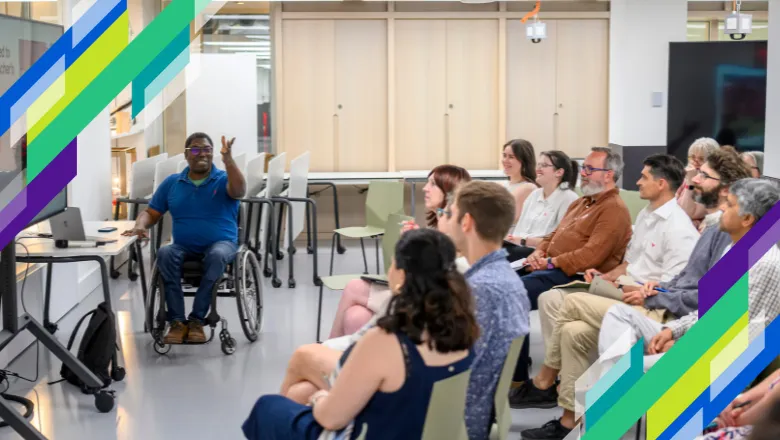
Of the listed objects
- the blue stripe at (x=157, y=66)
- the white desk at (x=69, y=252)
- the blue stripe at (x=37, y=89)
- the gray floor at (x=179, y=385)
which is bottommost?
the gray floor at (x=179, y=385)

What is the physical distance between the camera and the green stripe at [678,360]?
3631 millimetres

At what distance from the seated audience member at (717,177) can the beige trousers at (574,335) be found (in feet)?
1.89

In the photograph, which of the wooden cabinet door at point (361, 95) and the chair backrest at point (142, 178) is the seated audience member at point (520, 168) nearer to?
the chair backrest at point (142, 178)

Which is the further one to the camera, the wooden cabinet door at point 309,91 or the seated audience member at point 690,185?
the wooden cabinet door at point 309,91

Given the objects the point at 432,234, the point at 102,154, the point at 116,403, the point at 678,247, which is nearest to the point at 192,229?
the point at 116,403

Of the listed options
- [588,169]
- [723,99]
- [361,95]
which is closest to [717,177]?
[588,169]

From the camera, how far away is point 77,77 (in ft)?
21.9

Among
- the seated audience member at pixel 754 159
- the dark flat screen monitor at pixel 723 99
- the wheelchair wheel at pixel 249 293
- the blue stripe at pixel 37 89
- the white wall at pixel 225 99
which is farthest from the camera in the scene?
the white wall at pixel 225 99

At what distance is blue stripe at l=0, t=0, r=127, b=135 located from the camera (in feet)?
15.0

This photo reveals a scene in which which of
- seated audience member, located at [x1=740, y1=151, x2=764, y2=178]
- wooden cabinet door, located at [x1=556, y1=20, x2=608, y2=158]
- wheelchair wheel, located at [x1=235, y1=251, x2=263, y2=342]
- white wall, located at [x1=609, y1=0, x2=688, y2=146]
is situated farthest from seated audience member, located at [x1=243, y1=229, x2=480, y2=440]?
wooden cabinet door, located at [x1=556, y1=20, x2=608, y2=158]

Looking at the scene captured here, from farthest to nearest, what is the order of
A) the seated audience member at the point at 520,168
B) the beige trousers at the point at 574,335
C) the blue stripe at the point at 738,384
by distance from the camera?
the seated audience member at the point at 520,168, the beige trousers at the point at 574,335, the blue stripe at the point at 738,384

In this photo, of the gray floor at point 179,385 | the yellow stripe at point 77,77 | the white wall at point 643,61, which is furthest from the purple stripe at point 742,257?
the white wall at point 643,61

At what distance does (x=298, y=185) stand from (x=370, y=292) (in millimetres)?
3912

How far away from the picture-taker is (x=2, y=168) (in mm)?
4445
